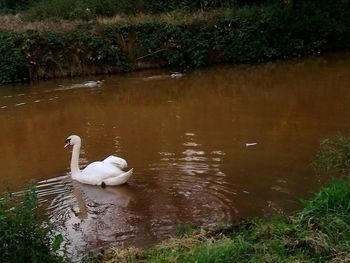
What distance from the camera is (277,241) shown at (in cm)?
516

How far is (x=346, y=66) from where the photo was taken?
2027cm

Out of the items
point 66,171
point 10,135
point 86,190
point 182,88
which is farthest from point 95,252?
point 182,88

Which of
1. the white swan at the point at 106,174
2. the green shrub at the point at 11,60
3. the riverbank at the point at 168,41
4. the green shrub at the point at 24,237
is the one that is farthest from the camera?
the riverbank at the point at 168,41

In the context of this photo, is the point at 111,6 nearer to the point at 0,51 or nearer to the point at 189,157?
the point at 0,51

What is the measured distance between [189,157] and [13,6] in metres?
27.5

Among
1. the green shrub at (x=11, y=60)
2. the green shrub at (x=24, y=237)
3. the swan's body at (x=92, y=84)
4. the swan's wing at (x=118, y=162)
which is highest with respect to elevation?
the green shrub at (x=11, y=60)

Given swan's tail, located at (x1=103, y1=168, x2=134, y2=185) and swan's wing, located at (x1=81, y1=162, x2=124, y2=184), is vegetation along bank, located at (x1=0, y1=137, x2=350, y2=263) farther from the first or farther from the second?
swan's wing, located at (x1=81, y1=162, x2=124, y2=184)

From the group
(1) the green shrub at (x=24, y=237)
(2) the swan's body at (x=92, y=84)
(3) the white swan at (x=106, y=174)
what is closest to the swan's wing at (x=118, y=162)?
(3) the white swan at (x=106, y=174)

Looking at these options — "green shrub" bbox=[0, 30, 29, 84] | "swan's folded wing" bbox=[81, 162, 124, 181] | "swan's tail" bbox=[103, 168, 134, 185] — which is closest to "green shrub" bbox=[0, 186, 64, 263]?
"swan's tail" bbox=[103, 168, 134, 185]

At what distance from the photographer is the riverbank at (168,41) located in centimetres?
2141

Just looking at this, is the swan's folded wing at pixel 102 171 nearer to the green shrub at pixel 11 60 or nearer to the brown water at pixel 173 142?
the brown water at pixel 173 142

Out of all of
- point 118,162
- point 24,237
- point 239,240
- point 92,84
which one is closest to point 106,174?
point 118,162

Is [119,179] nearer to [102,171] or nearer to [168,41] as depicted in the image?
[102,171]

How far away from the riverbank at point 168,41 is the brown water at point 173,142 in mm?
1540
